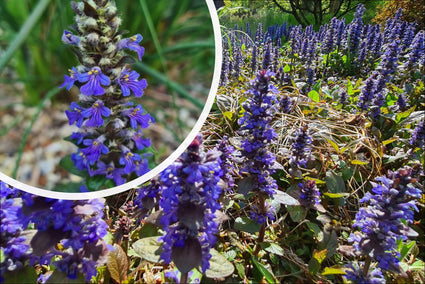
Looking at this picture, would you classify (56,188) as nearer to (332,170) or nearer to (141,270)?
(141,270)

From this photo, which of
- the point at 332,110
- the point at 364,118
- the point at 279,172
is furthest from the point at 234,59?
the point at 279,172

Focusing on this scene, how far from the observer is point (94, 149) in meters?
1.00

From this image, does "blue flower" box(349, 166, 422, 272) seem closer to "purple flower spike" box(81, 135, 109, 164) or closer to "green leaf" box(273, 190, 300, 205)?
"green leaf" box(273, 190, 300, 205)

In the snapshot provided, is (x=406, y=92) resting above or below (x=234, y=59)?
below

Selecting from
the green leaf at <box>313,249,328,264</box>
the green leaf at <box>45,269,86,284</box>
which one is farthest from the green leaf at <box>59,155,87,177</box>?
the green leaf at <box>313,249,328,264</box>

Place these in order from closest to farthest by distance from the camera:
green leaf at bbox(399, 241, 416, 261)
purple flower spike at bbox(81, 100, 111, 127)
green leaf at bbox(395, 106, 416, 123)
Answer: purple flower spike at bbox(81, 100, 111, 127)
green leaf at bbox(399, 241, 416, 261)
green leaf at bbox(395, 106, 416, 123)

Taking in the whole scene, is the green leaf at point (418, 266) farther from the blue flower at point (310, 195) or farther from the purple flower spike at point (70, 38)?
the purple flower spike at point (70, 38)

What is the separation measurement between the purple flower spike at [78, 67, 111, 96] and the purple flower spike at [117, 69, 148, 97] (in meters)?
0.04

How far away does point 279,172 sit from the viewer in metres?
2.51

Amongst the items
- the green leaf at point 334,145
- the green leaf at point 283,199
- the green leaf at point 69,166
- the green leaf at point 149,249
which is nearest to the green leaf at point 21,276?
the green leaf at point 149,249

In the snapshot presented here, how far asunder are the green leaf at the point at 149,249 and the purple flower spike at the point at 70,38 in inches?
36.2

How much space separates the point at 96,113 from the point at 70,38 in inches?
8.7

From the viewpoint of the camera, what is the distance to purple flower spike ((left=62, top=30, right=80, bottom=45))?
34.3 inches

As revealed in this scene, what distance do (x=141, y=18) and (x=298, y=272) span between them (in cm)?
153
